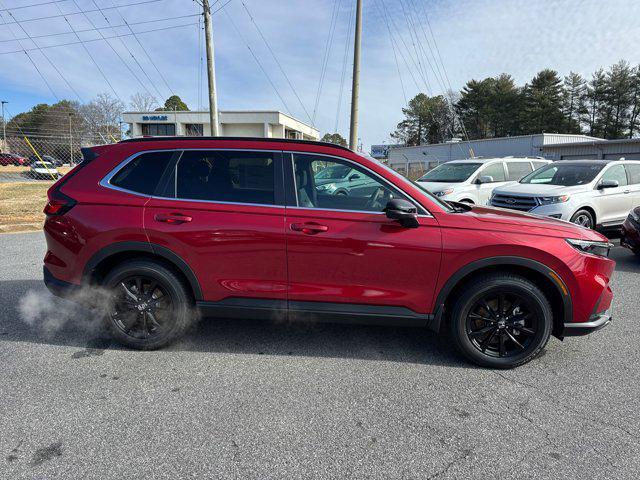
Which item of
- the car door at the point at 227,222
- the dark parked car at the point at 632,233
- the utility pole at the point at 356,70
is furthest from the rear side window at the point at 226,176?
the utility pole at the point at 356,70

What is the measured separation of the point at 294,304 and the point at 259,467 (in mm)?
1366

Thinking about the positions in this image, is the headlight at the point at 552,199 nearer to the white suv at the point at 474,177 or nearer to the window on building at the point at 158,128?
the white suv at the point at 474,177

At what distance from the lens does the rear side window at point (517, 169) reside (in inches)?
445

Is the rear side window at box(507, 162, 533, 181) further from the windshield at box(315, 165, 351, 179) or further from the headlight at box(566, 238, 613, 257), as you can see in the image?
the windshield at box(315, 165, 351, 179)

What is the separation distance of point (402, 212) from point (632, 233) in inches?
227

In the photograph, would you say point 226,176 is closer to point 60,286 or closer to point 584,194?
point 60,286

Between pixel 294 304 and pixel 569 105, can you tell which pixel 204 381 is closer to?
pixel 294 304

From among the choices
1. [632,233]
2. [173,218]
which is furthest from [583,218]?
[173,218]

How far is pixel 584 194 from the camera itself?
8.03 m

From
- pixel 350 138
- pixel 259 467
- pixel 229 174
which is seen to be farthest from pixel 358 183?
pixel 350 138

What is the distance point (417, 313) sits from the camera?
10.8ft

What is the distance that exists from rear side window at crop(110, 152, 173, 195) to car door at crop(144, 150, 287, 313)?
97 mm

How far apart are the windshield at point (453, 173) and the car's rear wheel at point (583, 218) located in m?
3.07

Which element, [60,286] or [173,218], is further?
[60,286]
